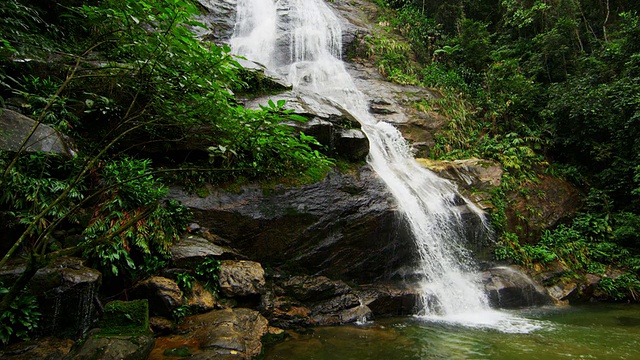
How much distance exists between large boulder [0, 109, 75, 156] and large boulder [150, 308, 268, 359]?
2905 mm

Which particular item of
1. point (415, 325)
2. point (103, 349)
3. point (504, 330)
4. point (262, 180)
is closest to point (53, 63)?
point (262, 180)

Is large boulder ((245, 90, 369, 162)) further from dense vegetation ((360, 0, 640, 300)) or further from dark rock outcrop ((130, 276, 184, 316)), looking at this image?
dense vegetation ((360, 0, 640, 300))

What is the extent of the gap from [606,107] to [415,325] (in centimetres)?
1128

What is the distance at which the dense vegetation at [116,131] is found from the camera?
7.91ft

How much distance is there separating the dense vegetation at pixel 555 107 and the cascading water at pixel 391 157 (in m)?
1.81

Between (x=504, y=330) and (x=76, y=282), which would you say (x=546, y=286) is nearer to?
(x=504, y=330)

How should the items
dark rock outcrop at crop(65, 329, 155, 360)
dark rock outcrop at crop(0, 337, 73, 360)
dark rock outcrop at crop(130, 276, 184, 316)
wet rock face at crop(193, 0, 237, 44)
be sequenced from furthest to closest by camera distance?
1. wet rock face at crop(193, 0, 237, 44)
2. dark rock outcrop at crop(130, 276, 184, 316)
3. dark rock outcrop at crop(0, 337, 73, 360)
4. dark rock outcrop at crop(65, 329, 155, 360)

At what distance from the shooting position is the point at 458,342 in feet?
17.3

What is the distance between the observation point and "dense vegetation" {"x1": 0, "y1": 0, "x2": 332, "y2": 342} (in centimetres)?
241

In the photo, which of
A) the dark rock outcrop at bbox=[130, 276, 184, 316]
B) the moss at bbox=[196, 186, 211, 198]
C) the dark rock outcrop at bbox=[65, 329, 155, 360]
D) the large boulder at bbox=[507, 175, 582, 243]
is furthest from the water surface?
the large boulder at bbox=[507, 175, 582, 243]

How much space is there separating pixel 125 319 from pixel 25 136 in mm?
2893

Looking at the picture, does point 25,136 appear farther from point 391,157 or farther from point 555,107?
point 555,107

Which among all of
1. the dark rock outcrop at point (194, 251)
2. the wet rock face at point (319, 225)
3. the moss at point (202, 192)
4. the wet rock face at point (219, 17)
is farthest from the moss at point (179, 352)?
the wet rock face at point (219, 17)

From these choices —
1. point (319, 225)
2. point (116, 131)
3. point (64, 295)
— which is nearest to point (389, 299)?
point (319, 225)
